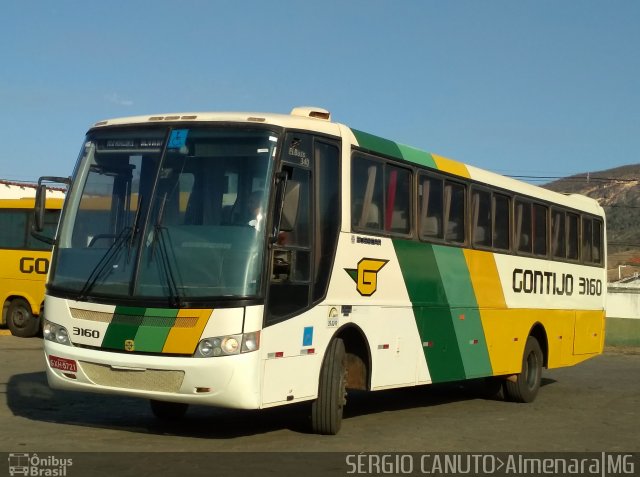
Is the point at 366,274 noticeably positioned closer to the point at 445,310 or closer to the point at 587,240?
the point at 445,310

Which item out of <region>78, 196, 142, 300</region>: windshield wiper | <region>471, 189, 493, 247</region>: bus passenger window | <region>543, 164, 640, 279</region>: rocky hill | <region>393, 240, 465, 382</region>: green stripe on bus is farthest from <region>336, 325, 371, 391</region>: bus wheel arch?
<region>543, 164, 640, 279</region>: rocky hill

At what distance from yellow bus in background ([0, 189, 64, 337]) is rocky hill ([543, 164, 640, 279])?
5675cm

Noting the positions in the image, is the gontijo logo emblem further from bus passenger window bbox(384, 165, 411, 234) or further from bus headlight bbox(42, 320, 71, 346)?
bus headlight bbox(42, 320, 71, 346)

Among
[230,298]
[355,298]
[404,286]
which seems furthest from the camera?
[404,286]

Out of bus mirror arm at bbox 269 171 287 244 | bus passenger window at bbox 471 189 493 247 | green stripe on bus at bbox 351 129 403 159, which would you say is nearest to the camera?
bus mirror arm at bbox 269 171 287 244

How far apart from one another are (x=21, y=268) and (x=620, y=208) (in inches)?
4320

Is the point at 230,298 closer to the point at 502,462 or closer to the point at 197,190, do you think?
the point at 197,190

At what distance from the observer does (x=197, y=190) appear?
9.16 meters

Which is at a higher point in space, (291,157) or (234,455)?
(291,157)

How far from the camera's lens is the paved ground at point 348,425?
30.9 feet

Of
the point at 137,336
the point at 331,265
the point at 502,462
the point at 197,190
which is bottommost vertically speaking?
the point at 502,462

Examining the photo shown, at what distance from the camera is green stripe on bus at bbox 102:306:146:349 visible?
892 cm

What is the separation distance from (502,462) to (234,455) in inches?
99.1

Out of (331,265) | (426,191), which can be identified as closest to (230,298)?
(331,265)
